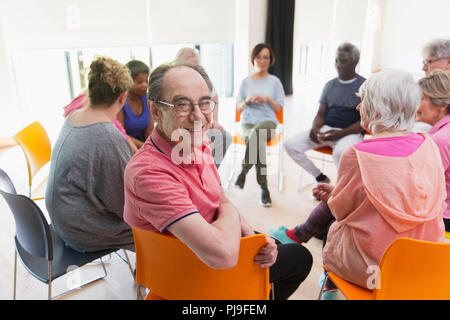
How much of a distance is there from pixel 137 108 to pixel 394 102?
6.37 feet

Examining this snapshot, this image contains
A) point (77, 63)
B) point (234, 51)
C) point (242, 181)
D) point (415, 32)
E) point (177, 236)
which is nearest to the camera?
point (177, 236)

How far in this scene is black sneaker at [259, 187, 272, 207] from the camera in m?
3.12

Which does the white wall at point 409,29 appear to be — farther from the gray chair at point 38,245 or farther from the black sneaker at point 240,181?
the gray chair at point 38,245

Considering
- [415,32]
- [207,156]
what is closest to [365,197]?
[207,156]

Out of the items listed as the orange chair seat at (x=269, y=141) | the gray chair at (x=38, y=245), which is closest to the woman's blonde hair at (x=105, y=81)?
the gray chair at (x=38, y=245)

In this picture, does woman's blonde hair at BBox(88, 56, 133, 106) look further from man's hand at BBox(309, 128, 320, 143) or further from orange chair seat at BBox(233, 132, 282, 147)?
man's hand at BBox(309, 128, 320, 143)

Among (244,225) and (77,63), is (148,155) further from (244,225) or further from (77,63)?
(77,63)

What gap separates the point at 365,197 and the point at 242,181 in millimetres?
2014

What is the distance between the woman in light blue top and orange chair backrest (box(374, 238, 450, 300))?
2075 millimetres

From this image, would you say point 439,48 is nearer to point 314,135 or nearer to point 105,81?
point 314,135

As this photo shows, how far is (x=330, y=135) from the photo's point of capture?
3121 millimetres

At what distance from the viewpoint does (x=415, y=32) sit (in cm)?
920

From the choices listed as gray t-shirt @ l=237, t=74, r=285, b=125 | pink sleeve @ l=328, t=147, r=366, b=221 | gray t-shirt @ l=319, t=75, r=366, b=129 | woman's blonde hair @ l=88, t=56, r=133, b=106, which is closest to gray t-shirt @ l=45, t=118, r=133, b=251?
woman's blonde hair @ l=88, t=56, r=133, b=106

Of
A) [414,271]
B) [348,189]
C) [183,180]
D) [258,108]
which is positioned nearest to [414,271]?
[414,271]
